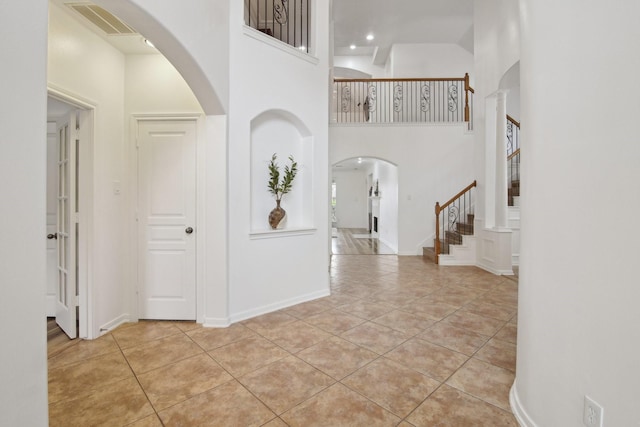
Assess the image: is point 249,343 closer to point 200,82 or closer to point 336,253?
point 200,82

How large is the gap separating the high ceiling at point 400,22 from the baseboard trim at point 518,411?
8000mm

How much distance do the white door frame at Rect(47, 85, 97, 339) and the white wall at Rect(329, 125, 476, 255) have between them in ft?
16.8

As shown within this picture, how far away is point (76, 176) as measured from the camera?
2775mm

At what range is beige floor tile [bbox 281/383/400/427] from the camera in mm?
1663

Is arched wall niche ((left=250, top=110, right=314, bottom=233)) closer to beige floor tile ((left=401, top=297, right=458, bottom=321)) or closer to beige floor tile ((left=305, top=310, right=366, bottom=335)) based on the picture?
beige floor tile ((left=305, top=310, right=366, bottom=335))

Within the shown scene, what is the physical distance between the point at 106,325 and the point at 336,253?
5.28 m

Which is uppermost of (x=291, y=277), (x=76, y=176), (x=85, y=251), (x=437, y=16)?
(x=437, y=16)

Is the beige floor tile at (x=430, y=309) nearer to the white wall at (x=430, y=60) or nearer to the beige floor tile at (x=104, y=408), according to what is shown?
the beige floor tile at (x=104, y=408)

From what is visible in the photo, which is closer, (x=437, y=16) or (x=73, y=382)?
(x=73, y=382)

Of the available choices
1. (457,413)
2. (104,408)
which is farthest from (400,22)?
(104,408)

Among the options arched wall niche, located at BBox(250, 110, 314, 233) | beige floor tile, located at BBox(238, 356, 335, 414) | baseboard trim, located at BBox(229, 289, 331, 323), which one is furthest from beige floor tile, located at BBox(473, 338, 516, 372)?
arched wall niche, located at BBox(250, 110, 314, 233)

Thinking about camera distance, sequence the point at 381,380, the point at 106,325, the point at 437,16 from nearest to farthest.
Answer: the point at 381,380 → the point at 106,325 → the point at 437,16

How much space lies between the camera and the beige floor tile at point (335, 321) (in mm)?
2949

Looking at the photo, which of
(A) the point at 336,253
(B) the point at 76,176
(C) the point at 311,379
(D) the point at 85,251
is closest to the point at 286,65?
(B) the point at 76,176
